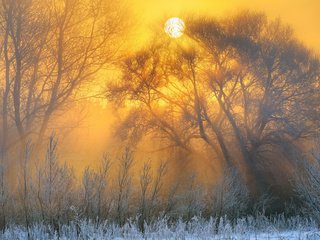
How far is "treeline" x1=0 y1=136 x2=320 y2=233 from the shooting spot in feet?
50.9

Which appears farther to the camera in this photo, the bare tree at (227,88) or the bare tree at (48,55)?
the bare tree at (227,88)

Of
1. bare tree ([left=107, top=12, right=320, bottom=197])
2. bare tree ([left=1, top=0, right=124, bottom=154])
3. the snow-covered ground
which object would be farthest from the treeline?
bare tree ([left=107, top=12, right=320, bottom=197])

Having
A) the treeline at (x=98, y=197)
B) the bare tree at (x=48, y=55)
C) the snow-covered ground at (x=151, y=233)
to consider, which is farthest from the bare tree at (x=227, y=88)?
the snow-covered ground at (x=151, y=233)

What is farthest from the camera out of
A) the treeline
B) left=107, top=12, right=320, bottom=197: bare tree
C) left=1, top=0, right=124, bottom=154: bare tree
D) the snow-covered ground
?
left=107, top=12, right=320, bottom=197: bare tree

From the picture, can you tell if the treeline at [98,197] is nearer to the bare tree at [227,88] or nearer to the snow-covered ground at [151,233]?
the snow-covered ground at [151,233]

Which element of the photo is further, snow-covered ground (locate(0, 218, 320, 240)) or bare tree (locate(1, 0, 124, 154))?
bare tree (locate(1, 0, 124, 154))

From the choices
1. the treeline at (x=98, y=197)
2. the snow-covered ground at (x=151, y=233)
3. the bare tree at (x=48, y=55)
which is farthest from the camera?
the bare tree at (x=48, y=55)

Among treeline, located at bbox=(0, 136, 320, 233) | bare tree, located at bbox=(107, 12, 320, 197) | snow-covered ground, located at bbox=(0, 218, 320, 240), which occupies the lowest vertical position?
snow-covered ground, located at bbox=(0, 218, 320, 240)

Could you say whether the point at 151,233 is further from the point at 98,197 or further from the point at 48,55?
the point at 48,55

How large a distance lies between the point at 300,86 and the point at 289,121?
6.68ft

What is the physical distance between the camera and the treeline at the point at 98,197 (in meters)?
15.5

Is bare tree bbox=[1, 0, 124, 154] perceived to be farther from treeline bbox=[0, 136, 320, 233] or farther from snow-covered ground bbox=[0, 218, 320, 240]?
snow-covered ground bbox=[0, 218, 320, 240]

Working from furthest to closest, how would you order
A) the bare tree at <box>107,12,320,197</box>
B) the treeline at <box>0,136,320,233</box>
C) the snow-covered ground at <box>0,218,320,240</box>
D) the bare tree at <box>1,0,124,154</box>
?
1. the bare tree at <box>107,12,320,197</box>
2. the bare tree at <box>1,0,124,154</box>
3. the treeline at <box>0,136,320,233</box>
4. the snow-covered ground at <box>0,218,320,240</box>

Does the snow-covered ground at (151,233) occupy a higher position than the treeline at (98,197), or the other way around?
the treeline at (98,197)
